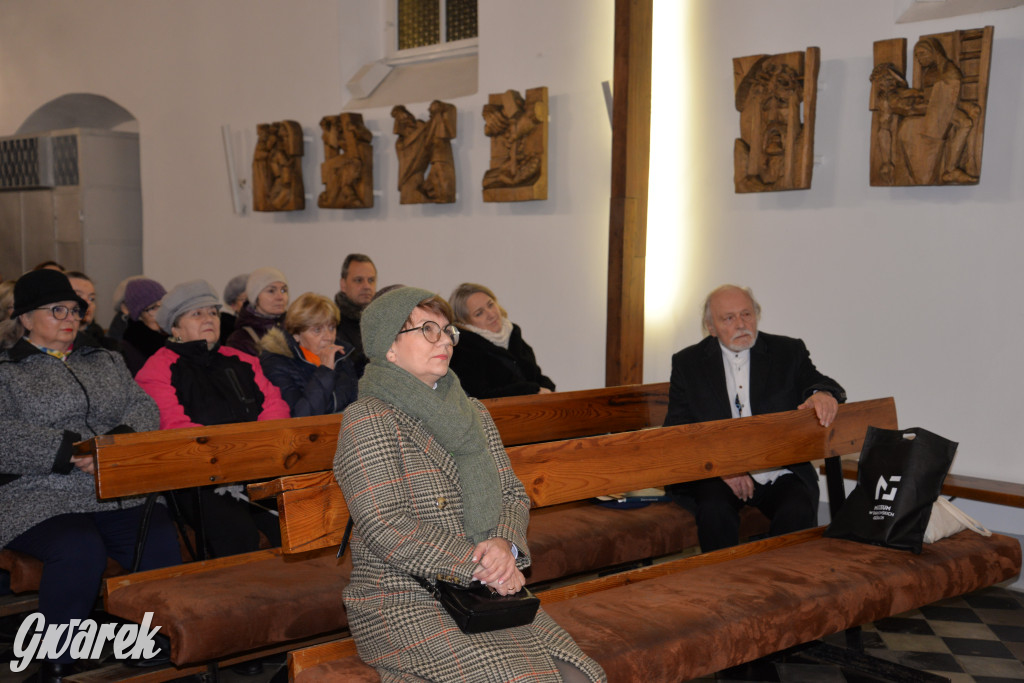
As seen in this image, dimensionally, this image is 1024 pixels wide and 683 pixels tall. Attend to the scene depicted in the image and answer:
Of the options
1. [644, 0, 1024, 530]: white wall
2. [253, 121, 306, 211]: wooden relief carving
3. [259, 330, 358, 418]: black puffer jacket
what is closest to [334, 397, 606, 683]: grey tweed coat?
[259, 330, 358, 418]: black puffer jacket

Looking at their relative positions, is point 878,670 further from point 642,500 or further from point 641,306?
point 641,306

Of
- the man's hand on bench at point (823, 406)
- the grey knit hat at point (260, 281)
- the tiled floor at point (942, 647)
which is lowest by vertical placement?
the tiled floor at point (942, 647)

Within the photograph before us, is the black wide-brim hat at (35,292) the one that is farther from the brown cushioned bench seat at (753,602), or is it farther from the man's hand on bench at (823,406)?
the man's hand on bench at (823,406)

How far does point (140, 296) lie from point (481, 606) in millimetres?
4003

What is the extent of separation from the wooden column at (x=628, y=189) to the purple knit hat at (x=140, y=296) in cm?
258

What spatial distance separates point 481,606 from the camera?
2342 millimetres

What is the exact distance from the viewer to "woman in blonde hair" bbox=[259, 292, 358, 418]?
4637mm

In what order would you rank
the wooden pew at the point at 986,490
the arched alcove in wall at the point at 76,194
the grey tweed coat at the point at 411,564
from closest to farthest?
the grey tweed coat at the point at 411,564 < the wooden pew at the point at 986,490 < the arched alcove in wall at the point at 76,194

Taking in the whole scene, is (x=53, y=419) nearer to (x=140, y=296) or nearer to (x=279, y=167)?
(x=140, y=296)

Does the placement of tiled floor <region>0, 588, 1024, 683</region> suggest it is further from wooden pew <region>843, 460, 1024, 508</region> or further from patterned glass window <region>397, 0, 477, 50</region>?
patterned glass window <region>397, 0, 477, 50</region>

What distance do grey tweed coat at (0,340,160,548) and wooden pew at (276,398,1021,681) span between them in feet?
4.32

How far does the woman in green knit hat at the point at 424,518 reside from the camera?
2357 mm

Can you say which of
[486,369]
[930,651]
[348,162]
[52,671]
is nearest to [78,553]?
[52,671]

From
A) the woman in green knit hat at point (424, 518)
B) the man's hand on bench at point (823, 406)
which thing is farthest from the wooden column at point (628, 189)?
the woman in green knit hat at point (424, 518)
